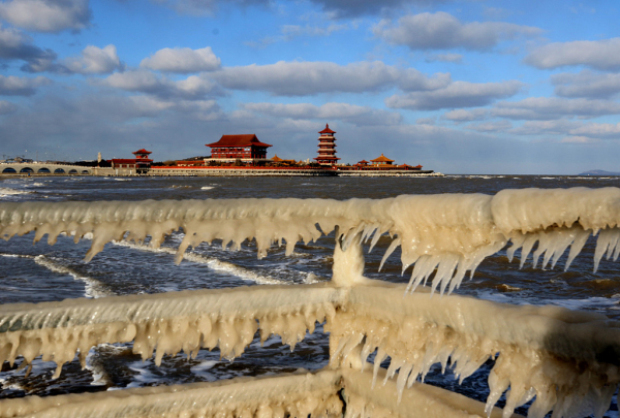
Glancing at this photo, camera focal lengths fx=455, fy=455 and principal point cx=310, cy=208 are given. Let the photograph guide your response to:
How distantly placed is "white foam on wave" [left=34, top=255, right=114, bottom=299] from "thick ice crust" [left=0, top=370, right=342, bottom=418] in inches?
131

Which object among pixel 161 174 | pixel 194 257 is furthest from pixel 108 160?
pixel 194 257

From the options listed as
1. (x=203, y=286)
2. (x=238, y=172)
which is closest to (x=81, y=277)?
(x=203, y=286)

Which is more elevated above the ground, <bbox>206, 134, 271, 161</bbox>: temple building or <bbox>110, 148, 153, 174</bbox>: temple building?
<bbox>206, 134, 271, 161</bbox>: temple building

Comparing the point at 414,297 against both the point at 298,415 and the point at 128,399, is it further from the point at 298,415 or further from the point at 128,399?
the point at 128,399

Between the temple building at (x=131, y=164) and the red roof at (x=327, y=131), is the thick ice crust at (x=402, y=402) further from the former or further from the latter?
the temple building at (x=131, y=164)

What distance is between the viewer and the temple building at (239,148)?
80188mm

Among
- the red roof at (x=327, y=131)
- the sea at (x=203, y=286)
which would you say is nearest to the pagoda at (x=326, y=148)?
the red roof at (x=327, y=131)

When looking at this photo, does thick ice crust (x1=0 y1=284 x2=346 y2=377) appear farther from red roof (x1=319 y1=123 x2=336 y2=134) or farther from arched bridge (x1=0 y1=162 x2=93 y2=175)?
arched bridge (x1=0 y1=162 x2=93 y2=175)

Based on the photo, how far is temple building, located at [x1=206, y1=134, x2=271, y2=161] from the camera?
80.2 meters

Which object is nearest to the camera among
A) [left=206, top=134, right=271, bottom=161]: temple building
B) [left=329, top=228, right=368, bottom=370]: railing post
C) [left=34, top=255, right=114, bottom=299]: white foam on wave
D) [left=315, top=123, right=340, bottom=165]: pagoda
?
[left=329, top=228, right=368, bottom=370]: railing post

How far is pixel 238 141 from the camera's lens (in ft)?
267

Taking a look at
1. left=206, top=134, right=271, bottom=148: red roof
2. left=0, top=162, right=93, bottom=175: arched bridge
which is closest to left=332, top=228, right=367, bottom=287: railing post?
left=206, top=134, right=271, bottom=148: red roof

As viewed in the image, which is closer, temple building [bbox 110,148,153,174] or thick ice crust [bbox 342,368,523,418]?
thick ice crust [bbox 342,368,523,418]

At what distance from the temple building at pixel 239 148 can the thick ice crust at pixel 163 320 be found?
3131 inches
